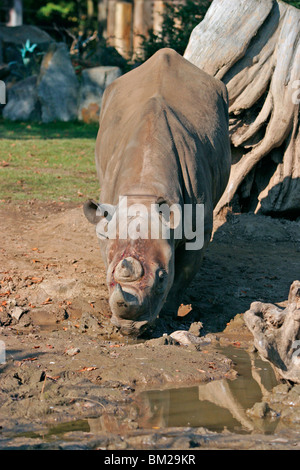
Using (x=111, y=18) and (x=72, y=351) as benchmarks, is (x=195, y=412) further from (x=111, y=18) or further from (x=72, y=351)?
(x=111, y=18)

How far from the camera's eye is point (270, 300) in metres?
8.70

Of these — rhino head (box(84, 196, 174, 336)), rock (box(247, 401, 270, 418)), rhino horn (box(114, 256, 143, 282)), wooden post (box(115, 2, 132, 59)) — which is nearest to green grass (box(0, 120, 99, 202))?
rhino head (box(84, 196, 174, 336))

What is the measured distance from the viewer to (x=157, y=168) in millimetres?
6953

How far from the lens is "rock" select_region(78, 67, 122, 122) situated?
20859 mm

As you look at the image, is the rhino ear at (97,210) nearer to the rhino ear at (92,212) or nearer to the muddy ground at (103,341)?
the rhino ear at (92,212)

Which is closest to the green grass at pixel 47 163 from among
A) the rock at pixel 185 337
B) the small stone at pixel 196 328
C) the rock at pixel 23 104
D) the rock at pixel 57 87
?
the rock at pixel 23 104

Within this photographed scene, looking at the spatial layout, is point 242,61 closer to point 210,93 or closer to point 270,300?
point 210,93

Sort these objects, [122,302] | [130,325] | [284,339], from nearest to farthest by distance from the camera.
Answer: [284,339] → [122,302] → [130,325]

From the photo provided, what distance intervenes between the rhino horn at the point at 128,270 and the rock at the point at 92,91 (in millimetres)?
14917

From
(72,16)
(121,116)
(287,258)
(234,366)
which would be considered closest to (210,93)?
(121,116)

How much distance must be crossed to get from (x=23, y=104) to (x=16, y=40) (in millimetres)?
5412

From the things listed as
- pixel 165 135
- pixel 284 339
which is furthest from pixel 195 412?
pixel 165 135

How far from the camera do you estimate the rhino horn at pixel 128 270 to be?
6.20 metres
